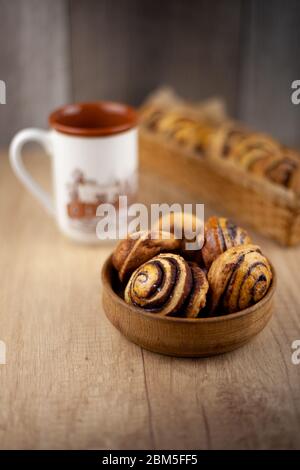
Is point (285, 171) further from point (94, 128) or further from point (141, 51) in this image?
point (141, 51)

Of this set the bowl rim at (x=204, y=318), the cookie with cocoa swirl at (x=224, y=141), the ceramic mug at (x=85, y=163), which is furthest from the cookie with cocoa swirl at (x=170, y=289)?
the cookie with cocoa swirl at (x=224, y=141)

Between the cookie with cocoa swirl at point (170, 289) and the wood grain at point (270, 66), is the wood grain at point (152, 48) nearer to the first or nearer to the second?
the wood grain at point (270, 66)

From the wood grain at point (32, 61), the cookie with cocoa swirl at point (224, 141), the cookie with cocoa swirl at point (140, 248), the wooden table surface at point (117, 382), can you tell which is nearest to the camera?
the wooden table surface at point (117, 382)

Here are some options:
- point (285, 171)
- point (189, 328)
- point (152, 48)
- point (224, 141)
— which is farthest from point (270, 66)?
point (189, 328)

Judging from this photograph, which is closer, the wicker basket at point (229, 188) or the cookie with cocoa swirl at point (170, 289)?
the cookie with cocoa swirl at point (170, 289)

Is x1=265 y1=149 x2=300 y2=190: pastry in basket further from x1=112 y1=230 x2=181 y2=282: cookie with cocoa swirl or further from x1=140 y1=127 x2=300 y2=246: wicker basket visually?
x1=112 y1=230 x2=181 y2=282: cookie with cocoa swirl

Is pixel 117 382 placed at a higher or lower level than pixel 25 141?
lower

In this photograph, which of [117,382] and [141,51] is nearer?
[117,382]
